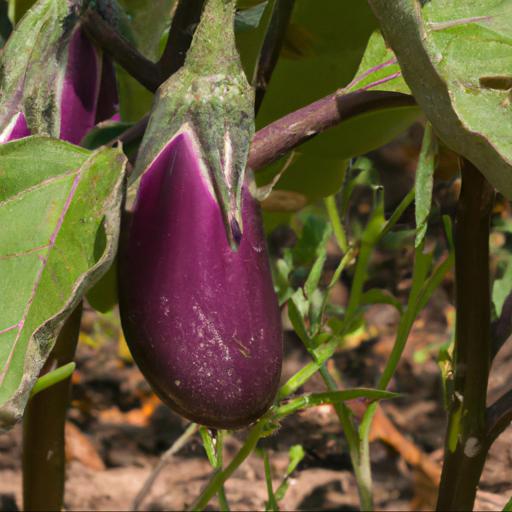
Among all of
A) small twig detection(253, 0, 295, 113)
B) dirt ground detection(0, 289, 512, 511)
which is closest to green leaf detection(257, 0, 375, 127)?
small twig detection(253, 0, 295, 113)

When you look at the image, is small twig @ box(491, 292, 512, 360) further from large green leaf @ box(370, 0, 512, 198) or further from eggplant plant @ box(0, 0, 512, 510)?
large green leaf @ box(370, 0, 512, 198)

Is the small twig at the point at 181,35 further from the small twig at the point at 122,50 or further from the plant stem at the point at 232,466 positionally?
the plant stem at the point at 232,466

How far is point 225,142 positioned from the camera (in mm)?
473

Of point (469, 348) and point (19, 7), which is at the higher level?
point (19, 7)

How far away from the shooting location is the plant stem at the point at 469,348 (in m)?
0.62

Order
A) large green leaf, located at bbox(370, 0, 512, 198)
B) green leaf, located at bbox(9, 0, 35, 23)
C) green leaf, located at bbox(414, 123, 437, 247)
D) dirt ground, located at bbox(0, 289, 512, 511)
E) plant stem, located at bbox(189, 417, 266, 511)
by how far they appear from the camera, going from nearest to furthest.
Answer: large green leaf, located at bbox(370, 0, 512, 198)
green leaf, located at bbox(414, 123, 437, 247)
plant stem, located at bbox(189, 417, 266, 511)
green leaf, located at bbox(9, 0, 35, 23)
dirt ground, located at bbox(0, 289, 512, 511)

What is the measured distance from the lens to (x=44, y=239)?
481 millimetres

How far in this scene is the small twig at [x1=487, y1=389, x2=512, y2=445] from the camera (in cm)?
66

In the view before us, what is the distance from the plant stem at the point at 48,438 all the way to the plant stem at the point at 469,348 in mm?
279

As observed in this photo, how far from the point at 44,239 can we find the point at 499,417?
0.34 m

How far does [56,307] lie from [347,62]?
37cm

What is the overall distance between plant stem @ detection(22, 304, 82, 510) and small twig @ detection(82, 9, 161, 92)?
21 cm

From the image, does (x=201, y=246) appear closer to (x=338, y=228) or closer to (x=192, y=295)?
(x=192, y=295)

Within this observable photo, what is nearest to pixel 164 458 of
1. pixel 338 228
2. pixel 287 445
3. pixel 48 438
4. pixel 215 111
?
pixel 48 438
